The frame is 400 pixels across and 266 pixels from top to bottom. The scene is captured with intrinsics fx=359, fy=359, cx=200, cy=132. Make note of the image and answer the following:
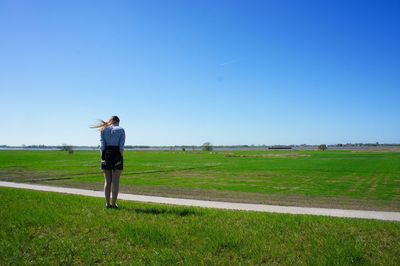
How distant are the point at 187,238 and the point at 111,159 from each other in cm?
408

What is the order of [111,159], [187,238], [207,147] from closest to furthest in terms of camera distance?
[187,238] → [111,159] → [207,147]

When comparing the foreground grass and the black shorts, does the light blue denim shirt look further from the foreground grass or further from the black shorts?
the foreground grass

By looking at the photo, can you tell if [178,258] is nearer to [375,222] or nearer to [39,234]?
[39,234]

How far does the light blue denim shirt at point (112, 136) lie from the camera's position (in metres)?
10.1

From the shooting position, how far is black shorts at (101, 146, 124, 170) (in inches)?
395

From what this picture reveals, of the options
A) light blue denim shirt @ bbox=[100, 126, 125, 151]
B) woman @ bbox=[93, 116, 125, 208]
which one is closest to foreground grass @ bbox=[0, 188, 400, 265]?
woman @ bbox=[93, 116, 125, 208]

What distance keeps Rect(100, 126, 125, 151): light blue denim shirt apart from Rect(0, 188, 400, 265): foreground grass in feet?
6.06

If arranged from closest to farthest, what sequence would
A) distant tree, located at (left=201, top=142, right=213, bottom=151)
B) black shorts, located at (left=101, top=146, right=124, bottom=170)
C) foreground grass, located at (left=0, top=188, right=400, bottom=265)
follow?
foreground grass, located at (left=0, top=188, right=400, bottom=265) → black shorts, located at (left=101, top=146, right=124, bottom=170) → distant tree, located at (left=201, top=142, right=213, bottom=151)

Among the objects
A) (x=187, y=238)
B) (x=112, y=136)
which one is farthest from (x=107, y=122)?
(x=187, y=238)

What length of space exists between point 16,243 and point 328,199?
418 inches

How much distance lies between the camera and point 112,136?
33.1 ft

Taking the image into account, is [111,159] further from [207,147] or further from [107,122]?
[207,147]

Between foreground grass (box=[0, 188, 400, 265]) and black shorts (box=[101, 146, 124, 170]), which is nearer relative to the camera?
foreground grass (box=[0, 188, 400, 265])

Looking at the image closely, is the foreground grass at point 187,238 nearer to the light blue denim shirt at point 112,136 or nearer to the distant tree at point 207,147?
the light blue denim shirt at point 112,136
